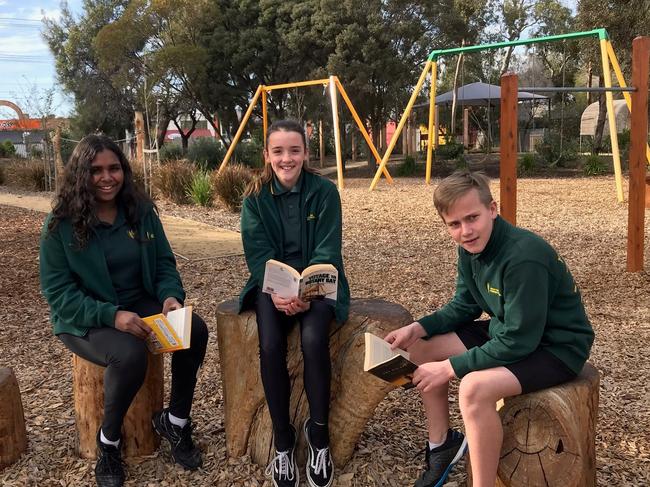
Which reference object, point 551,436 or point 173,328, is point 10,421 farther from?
point 551,436

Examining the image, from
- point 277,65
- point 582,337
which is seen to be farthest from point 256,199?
point 277,65

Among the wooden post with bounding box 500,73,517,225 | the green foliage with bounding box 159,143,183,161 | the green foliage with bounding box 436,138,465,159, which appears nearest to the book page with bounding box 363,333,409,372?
the wooden post with bounding box 500,73,517,225

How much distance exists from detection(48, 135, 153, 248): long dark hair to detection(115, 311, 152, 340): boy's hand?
33cm

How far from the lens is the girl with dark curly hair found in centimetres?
237

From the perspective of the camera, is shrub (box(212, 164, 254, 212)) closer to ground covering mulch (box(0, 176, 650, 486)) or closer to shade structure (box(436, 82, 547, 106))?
ground covering mulch (box(0, 176, 650, 486))

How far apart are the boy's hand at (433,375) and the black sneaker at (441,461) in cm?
35

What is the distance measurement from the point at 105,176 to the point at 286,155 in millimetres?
749

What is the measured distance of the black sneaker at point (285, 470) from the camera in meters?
2.34

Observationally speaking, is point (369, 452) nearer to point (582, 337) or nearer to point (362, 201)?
point (582, 337)

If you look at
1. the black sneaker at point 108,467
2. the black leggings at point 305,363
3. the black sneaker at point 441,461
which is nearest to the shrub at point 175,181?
the black sneaker at point 108,467

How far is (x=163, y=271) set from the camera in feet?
8.95

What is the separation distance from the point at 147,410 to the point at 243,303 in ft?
2.04

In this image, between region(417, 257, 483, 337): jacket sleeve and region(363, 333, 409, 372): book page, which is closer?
region(363, 333, 409, 372): book page

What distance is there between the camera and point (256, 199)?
102 inches
